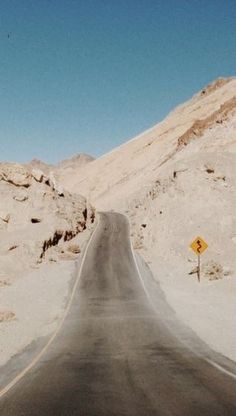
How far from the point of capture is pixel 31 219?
41156mm

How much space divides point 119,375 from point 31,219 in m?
31.1

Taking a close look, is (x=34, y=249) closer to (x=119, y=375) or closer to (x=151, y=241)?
(x=151, y=241)

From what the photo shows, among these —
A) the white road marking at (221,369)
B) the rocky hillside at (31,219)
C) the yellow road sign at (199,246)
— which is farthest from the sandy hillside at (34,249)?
the yellow road sign at (199,246)

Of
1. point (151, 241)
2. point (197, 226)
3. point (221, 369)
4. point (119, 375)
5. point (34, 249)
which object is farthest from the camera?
point (151, 241)

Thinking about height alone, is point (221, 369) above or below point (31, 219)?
below

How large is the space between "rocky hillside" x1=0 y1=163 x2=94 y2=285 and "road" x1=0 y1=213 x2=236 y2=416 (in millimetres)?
12511

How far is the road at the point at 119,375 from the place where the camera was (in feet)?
27.9

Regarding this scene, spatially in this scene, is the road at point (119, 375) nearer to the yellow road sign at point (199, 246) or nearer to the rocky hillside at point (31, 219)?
the yellow road sign at point (199, 246)

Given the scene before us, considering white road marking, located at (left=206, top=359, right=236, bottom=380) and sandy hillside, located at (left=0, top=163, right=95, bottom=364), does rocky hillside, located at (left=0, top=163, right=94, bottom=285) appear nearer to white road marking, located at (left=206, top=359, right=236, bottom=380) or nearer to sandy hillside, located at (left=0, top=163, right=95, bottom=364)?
sandy hillside, located at (left=0, top=163, right=95, bottom=364)

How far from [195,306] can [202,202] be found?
2199 centimetres

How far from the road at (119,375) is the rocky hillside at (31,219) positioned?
41.0 ft

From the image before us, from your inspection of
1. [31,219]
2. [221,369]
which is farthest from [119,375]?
[31,219]

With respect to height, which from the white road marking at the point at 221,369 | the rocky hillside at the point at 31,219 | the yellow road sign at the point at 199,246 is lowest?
the white road marking at the point at 221,369

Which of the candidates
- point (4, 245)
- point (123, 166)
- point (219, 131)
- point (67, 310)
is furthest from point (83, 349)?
point (123, 166)
